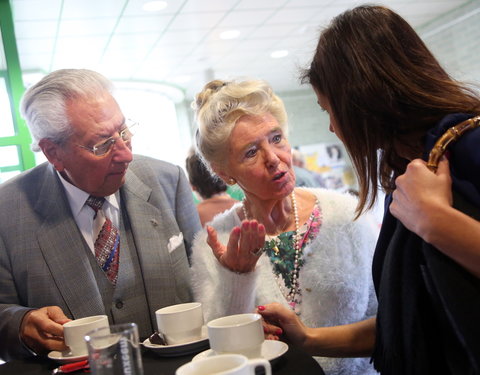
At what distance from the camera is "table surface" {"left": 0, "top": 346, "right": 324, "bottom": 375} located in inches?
42.4

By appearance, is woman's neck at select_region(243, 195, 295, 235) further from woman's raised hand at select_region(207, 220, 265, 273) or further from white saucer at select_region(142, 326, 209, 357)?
white saucer at select_region(142, 326, 209, 357)

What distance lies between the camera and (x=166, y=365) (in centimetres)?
121

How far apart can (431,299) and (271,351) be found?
356mm

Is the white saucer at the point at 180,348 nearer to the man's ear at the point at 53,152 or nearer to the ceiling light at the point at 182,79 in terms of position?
the man's ear at the point at 53,152

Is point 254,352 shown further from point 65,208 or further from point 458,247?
point 65,208

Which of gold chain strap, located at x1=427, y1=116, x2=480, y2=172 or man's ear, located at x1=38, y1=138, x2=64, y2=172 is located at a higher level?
man's ear, located at x1=38, y1=138, x2=64, y2=172

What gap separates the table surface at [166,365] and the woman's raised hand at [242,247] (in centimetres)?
31

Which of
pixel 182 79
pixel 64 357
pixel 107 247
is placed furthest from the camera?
pixel 182 79

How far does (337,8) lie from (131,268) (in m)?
6.43

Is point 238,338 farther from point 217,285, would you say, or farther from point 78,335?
point 217,285

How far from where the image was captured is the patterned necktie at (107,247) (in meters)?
1.77

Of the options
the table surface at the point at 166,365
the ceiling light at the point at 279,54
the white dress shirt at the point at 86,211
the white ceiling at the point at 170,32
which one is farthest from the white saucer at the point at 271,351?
the ceiling light at the point at 279,54

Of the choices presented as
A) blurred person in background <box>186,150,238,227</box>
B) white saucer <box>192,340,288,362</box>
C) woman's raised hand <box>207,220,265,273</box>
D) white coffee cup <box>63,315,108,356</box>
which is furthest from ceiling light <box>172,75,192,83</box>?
white saucer <box>192,340,288,362</box>

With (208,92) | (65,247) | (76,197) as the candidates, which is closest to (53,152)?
(76,197)
